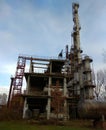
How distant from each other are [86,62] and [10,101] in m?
26.0

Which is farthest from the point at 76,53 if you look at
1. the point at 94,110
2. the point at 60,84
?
the point at 94,110

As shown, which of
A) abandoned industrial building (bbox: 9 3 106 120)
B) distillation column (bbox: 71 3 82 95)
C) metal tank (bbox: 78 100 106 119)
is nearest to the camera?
metal tank (bbox: 78 100 106 119)

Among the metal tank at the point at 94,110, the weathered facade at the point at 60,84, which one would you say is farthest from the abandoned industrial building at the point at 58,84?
the metal tank at the point at 94,110

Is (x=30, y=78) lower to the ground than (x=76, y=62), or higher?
lower

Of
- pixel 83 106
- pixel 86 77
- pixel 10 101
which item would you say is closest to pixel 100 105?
pixel 83 106

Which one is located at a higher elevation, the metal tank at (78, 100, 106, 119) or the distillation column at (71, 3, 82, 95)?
the distillation column at (71, 3, 82, 95)

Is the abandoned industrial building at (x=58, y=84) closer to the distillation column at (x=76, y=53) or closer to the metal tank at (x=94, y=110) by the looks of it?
the distillation column at (x=76, y=53)

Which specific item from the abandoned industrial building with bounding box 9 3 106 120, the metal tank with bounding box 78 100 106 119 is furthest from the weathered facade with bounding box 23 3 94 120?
the metal tank with bounding box 78 100 106 119

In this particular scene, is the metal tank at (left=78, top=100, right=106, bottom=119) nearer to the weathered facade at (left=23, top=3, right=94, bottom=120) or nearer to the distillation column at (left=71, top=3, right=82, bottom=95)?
the weathered facade at (left=23, top=3, right=94, bottom=120)

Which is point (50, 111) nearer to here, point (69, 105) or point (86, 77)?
point (69, 105)

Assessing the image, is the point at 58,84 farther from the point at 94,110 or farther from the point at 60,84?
the point at 94,110

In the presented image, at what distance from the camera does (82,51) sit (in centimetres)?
5694

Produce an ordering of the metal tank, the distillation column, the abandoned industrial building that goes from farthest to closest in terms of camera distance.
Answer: the distillation column < the abandoned industrial building < the metal tank

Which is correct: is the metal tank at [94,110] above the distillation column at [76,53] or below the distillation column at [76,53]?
below
